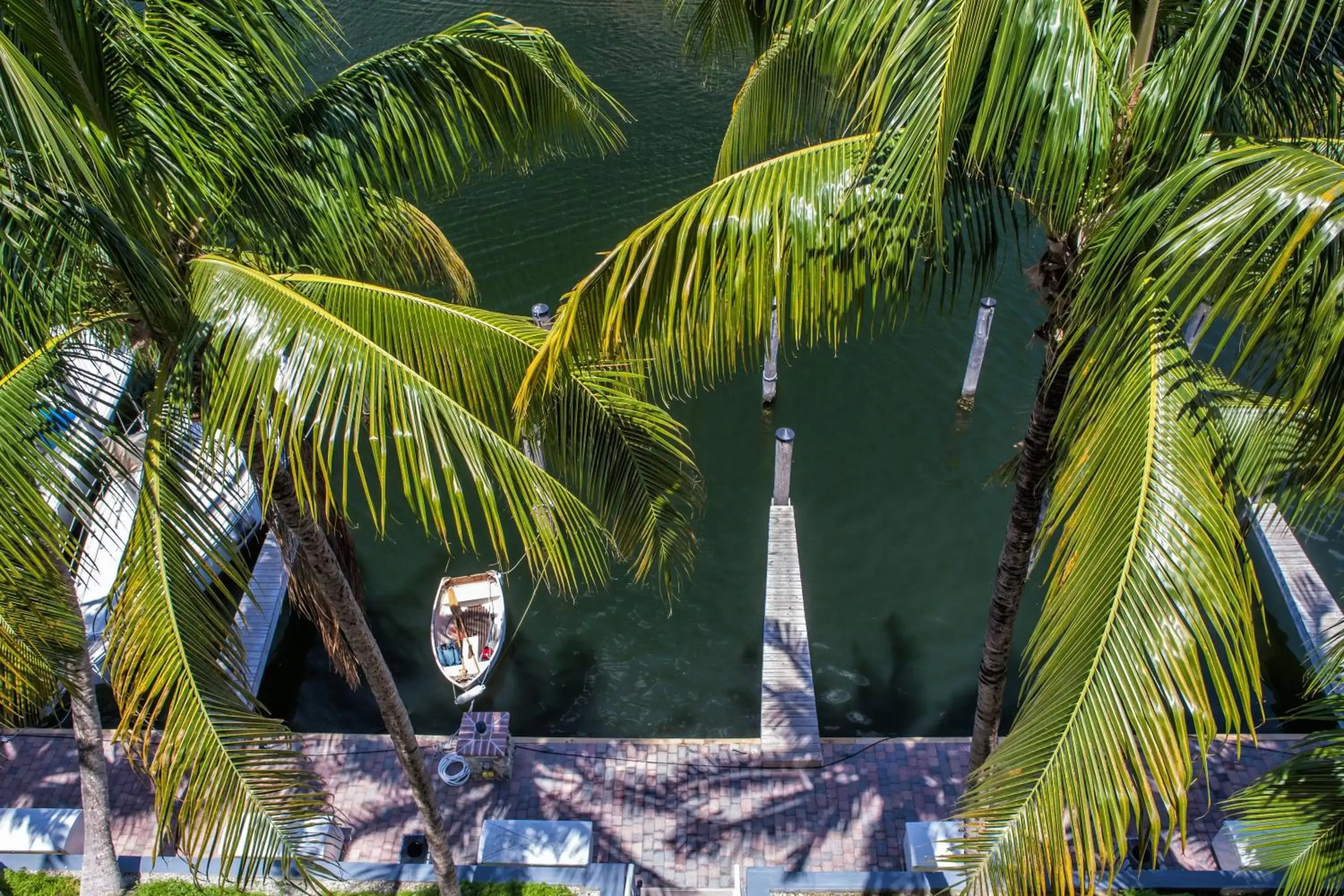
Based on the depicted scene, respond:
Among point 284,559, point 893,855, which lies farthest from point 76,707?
point 893,855

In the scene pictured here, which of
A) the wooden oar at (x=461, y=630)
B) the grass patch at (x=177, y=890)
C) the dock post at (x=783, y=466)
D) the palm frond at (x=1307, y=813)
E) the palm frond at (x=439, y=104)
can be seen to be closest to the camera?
the palm frond at (x=1307, y=813)

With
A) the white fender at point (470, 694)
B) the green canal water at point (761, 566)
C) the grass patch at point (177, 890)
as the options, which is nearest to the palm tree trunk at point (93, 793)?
the grass patch at point (177, 890)

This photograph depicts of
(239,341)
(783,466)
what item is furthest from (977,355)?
(239,341)

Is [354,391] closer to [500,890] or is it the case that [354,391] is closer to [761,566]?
[500,890]

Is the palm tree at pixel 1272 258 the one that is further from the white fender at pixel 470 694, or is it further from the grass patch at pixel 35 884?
the grass patch at pixel 35 884

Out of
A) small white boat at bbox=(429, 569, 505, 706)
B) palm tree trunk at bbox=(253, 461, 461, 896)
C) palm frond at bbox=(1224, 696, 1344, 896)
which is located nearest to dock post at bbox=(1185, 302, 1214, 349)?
palm frond at bbox=(1224, 696, 1344, 896)

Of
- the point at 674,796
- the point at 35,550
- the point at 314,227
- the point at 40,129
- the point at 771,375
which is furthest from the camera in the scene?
the point at 771,375

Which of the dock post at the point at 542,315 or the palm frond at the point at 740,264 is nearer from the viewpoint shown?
the palm frond at the point at 740,264
